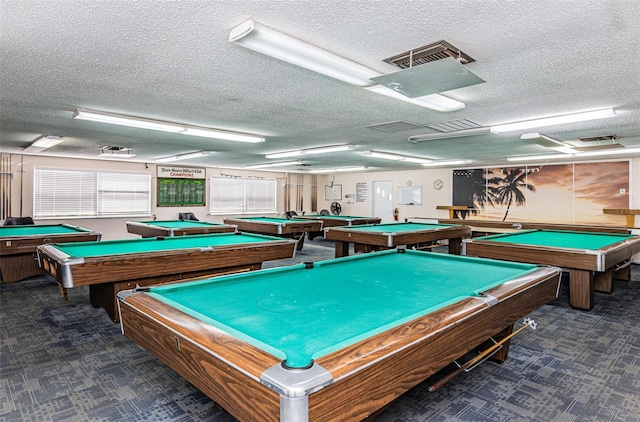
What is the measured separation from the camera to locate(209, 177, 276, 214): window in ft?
34.7

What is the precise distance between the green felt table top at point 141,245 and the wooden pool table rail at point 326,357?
205cm

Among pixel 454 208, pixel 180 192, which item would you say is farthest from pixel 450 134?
pixel 180 192

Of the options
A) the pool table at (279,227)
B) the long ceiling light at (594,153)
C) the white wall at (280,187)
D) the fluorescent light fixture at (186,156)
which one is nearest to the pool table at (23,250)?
the fluorescent light fixture at (186,156)

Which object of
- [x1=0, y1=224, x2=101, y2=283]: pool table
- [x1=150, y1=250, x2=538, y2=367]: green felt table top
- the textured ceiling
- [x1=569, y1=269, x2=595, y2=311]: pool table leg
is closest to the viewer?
[x1=150, y1=250, x2=538, y2=367]: green felt table top

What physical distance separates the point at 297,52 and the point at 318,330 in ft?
5.23

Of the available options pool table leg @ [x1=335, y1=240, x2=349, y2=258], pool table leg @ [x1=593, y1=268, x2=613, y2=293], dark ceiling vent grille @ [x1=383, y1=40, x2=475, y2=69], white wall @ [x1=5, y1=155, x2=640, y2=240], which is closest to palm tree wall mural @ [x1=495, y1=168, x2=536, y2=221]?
white wall @ [x1=5, y1=155, x2=640, y2=240]

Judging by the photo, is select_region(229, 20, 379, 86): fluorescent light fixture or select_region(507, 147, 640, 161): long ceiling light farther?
select_region(507, 147, 640, 161): long ceiling light

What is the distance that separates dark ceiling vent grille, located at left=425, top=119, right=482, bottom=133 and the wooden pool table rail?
2.91m

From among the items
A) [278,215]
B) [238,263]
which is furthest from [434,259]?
[278,215]

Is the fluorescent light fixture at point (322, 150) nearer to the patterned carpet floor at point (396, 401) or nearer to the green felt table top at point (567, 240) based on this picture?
the green felt table top at point (567, 240)

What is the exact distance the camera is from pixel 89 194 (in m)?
8.35

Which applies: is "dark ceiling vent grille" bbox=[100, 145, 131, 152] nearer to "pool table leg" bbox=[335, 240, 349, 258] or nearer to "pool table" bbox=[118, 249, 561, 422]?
"pool table leg" bbox=[335, 240, 349, 258]

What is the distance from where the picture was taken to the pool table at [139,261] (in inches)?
121

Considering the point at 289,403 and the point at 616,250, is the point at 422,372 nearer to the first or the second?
the point at 289,403
